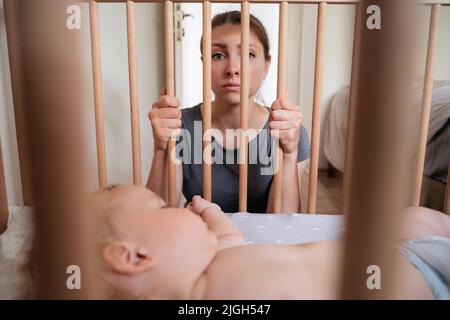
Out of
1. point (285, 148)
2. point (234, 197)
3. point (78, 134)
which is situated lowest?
point (234, 197)

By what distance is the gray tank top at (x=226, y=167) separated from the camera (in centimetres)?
81

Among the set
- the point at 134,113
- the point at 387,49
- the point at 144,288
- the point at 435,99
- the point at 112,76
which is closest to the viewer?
the point at 387,49

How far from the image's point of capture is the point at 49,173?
8.6 inches

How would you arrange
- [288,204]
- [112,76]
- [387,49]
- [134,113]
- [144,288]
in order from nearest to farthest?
[387,49]
[144,288]
[134,113]
[288,204]
[112,76]

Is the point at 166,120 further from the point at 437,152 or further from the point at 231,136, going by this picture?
the point at 437,152

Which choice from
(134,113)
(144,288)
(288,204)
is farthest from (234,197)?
(144,288)

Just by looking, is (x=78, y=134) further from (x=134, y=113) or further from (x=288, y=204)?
(x=288, y=204)

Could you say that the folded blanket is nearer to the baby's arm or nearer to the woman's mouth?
the baby's arm

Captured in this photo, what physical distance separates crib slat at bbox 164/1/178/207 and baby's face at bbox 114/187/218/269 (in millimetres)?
179

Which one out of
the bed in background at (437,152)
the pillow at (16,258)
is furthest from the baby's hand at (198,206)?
the bed in background at (437,152)

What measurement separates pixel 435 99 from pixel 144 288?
114cm

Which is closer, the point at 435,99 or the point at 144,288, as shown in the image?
the point at 144,288

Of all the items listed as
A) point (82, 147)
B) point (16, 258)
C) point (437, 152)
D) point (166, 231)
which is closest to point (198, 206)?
point (166, 231)

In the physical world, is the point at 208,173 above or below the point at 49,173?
below
